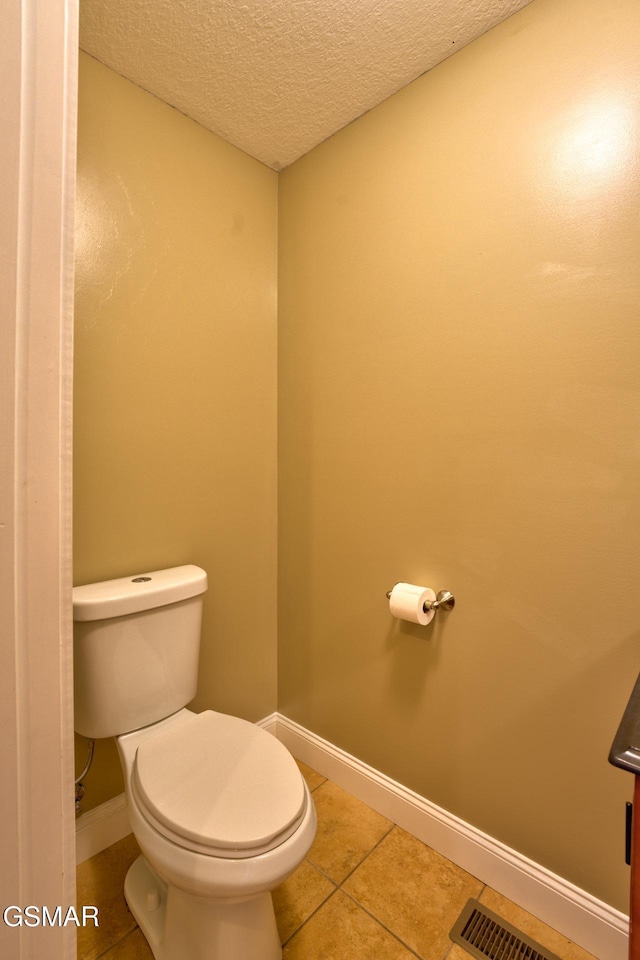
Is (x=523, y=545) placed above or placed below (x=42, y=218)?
below

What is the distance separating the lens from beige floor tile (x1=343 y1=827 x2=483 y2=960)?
3.88ft

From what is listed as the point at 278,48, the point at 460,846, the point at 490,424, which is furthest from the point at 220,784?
the point at 278,48

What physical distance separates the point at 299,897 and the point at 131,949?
440 mm

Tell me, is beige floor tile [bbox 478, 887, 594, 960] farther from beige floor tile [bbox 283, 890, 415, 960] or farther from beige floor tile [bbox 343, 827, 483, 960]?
beige floor tile [bbox 283, 890, 415, 960]

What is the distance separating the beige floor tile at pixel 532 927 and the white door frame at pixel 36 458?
123cm

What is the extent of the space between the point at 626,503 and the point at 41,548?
1.19m

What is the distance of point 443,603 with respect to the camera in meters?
1.38

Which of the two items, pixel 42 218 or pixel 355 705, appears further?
pixel 355 705

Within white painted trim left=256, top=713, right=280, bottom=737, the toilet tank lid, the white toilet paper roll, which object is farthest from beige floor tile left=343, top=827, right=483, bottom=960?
the toilet tank lid

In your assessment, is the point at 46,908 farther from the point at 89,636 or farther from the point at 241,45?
the point at 241,45

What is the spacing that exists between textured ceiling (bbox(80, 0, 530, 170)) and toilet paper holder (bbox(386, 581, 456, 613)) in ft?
5.28

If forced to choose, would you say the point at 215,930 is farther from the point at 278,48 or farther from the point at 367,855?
the point at 278,48

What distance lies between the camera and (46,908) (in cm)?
49

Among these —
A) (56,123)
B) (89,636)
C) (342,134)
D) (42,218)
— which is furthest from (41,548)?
(342,134)
